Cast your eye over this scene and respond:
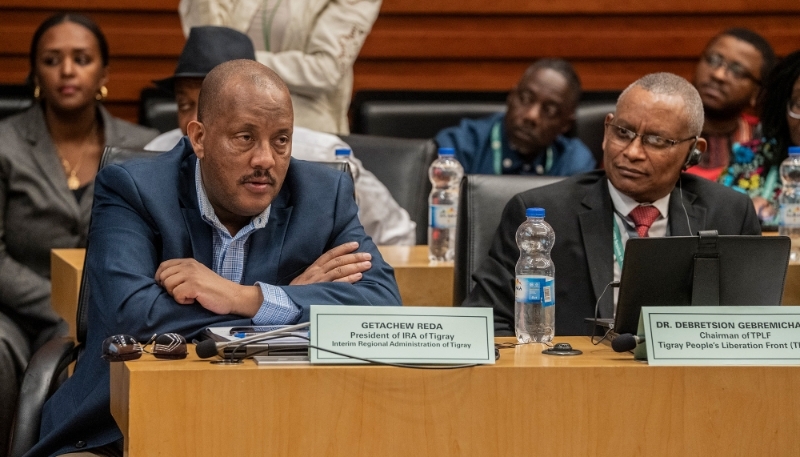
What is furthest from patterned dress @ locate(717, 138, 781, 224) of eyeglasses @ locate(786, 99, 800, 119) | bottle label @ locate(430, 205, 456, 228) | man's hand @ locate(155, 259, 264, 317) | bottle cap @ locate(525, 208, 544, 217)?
man's hand @ locate(155, 259, 264, 317)

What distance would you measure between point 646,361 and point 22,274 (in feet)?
8.82

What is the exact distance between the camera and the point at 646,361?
209cm

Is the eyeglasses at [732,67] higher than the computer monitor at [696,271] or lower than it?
higher

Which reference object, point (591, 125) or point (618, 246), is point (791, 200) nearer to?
point (618, 246)

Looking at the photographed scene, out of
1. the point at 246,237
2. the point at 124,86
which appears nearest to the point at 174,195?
the point at 246,237

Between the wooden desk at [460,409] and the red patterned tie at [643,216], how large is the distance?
1.04 meters

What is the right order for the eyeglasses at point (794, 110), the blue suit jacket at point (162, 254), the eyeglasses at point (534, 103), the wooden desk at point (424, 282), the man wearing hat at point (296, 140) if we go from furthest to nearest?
1. the eyeglasses at point (534, 103)
2. the eyeglasses at point (794, 110)
3. the man wearing hat at point (296, 140)
4. the wooden desk at point (424, 282)
5. the blue suit jacket at point (162, 254)

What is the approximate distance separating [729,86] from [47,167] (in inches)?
108

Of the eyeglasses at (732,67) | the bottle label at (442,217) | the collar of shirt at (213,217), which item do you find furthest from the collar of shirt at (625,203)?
the eyeglasses at (732,67)

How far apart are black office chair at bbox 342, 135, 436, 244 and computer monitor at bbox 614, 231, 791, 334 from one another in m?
2.22

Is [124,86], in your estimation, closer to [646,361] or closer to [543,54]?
[543,54]

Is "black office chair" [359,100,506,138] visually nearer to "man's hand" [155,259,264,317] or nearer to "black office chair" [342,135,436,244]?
"black office chair" [342,135,436,244]

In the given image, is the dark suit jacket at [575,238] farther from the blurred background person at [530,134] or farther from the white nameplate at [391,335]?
the blurred background person at [530,134]

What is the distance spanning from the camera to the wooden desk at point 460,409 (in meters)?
1.92
